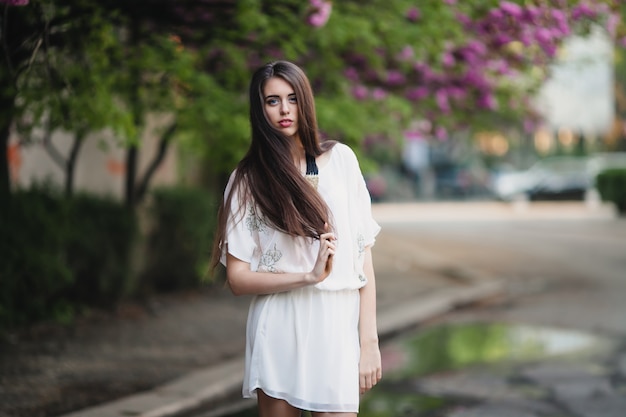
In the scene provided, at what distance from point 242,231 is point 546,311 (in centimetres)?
870

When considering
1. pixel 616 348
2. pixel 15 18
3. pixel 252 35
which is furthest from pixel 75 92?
pixel 616 348

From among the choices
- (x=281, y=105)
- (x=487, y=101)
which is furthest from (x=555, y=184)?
(x=281, y=105)

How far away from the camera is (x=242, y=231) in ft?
11.0

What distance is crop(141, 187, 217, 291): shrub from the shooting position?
1255 cm

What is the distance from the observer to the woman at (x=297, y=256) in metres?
3.26

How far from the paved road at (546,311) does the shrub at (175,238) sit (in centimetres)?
335

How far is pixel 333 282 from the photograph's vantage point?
3266mm

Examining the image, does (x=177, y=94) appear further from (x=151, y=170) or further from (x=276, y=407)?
(x=276, y=407)

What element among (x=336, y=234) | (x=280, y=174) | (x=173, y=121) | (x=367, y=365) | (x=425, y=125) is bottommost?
(x=367, y=365)

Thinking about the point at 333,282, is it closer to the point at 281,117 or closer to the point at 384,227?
the point at 281,117

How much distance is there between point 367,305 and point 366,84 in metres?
8.74

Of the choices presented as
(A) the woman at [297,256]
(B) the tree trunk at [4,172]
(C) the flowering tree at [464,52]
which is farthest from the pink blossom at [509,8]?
(A) the woman at [297,256]

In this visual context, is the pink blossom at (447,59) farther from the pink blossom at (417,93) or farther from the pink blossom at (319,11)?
the pink blossom at (319,11)

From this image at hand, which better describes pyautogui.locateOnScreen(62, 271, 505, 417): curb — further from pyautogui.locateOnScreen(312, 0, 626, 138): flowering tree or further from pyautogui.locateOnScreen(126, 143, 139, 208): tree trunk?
pyautogui.locateOnScreen(126, 143, 139, 208): tree trunk
